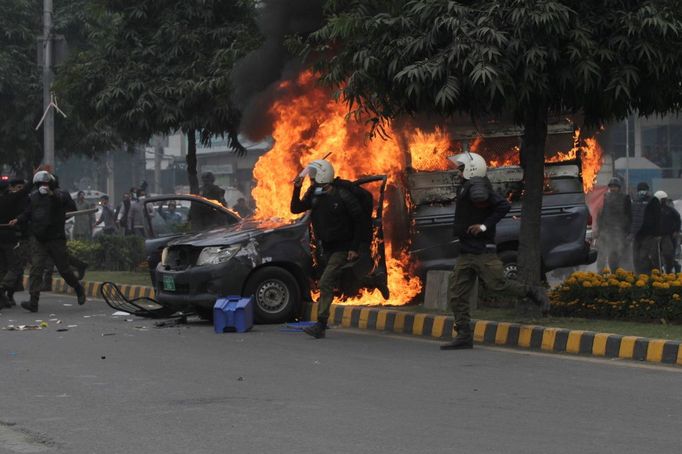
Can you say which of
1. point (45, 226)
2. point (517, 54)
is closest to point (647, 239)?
point (517, 54)

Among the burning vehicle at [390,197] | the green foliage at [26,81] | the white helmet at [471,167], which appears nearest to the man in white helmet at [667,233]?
the burning vehicle at [390,197]

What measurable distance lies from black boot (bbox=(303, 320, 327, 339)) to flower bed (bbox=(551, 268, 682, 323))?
2.53 meters

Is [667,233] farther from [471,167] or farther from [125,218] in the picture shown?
[125,218]

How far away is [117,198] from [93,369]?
6676 cm

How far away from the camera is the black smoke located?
16766 mm

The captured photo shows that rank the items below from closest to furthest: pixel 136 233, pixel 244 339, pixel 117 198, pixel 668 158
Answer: pixel 244 339, pixel 136 233, pixel 668 158, pixel 117 198

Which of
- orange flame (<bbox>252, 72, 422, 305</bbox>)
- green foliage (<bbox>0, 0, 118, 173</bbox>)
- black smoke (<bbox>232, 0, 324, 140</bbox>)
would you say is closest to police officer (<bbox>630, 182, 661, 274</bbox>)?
orange flame (<bbox>252, 72, 422, 305</bbox>)

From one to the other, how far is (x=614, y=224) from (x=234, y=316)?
9.01 meters

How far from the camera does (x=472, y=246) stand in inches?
449

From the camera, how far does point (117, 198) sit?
7550 cm

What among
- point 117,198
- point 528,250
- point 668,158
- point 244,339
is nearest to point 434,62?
point 528,250

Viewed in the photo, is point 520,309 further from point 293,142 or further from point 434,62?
point 293,142

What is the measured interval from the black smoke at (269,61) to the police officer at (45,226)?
284 cm

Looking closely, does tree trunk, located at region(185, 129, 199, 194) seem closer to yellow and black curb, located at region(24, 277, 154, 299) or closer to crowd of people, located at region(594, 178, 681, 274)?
yellow and black curb, located at region(24, 277, 154, 299)
